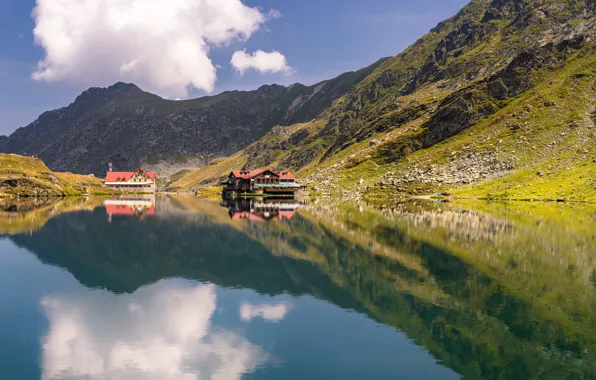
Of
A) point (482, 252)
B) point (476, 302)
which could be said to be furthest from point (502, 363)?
point (482, 252)

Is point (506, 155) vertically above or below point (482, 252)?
above

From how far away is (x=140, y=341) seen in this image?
88.3 feet

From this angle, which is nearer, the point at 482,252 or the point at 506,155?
the point at 482,252

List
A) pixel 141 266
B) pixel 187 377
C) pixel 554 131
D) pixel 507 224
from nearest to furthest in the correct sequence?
pixel 187 377
pixel 141 266
pixel 507 224
pixel 554 131

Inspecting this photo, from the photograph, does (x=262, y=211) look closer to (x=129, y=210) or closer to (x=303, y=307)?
(x=129, y=210)

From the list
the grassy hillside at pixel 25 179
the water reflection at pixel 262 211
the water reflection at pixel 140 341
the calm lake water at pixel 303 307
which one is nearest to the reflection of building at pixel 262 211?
the water reflection at pixel 262 211

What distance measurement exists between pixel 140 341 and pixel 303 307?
1372 centimetres

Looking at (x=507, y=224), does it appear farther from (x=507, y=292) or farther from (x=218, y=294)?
(x=218, y=294)

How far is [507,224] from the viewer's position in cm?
8181

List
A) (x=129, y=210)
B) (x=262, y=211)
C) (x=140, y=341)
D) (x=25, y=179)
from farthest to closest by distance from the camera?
(x=25, y=179) < (x=129, y=210) < (x=262, y=211) < (x=140, y=341)

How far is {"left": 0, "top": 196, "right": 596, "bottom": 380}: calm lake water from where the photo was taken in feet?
77.7

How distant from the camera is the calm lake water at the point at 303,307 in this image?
2367cm

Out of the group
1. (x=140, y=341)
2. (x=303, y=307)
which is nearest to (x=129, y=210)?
(x=303, y=307)

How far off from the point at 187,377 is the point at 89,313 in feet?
49.4
